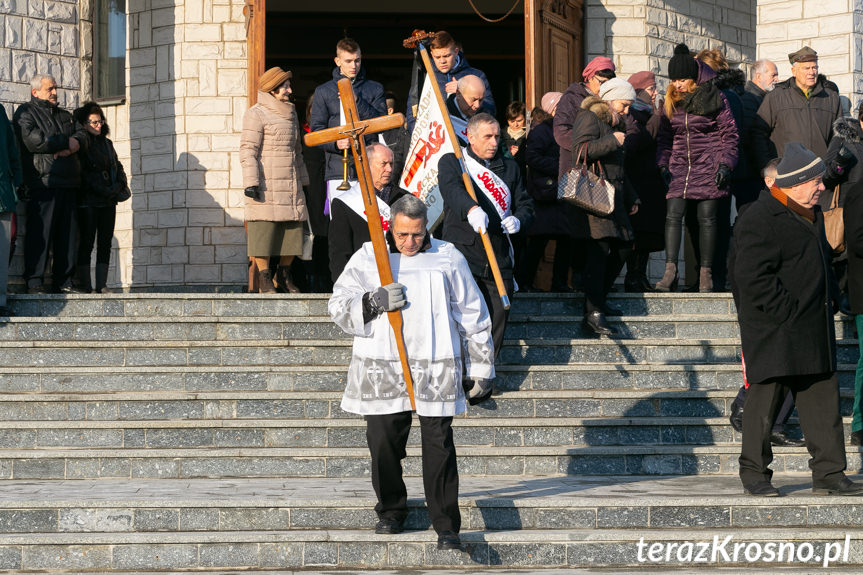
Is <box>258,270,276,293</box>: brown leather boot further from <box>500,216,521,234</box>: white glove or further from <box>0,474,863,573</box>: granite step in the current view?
<box>0,474,863,573</box>: granite step

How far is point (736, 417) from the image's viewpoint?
28.0 feet

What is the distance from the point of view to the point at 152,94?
1452 cm

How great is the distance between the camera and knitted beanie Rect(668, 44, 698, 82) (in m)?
10.6

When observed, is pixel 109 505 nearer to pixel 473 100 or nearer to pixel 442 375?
pixel 442 375

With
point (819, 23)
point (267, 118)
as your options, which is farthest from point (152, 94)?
point (819, 23)

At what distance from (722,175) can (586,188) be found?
126 centimetres

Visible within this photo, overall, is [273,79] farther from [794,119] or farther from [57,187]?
[794,119]

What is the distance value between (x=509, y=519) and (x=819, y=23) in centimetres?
820

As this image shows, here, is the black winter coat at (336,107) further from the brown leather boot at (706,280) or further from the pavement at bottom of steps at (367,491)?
the pavement at bottom of steps at (367,491)

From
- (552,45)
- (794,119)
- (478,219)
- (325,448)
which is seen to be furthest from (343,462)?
(552,45)

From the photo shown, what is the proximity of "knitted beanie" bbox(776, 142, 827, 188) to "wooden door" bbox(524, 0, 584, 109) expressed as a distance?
Result: 5672 mm

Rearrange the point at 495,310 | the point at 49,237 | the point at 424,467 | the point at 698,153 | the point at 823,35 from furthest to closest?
1. the point at 823,35
2. the point at 49,237
3. the point at 698,153
4. the point at 495,310
5. the point at 424,467

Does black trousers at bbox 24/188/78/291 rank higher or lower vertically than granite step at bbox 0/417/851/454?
higher

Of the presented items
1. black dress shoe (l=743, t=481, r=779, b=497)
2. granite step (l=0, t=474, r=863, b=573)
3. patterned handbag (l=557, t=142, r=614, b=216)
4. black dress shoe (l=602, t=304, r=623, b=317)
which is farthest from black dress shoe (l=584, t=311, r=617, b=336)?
black dress shoe (l=743, t=481, r=779, b=497)
